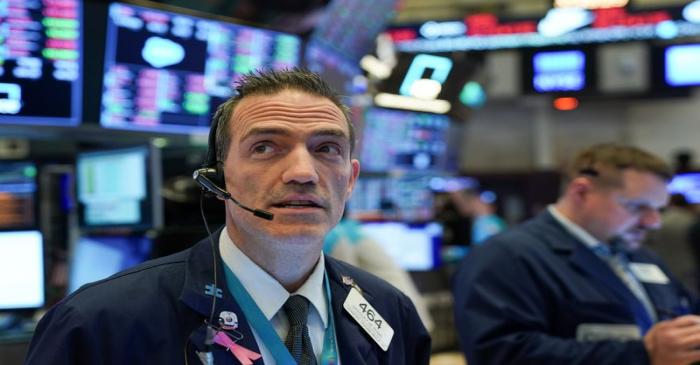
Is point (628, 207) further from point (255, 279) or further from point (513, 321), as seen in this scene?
point (255, 279)

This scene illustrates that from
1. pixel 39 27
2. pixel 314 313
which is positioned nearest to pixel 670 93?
pixel 39 27

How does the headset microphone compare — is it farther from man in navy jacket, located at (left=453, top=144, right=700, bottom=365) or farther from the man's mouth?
man in navy jacket, located at (left=453, top=144, right=700, bottom=365)

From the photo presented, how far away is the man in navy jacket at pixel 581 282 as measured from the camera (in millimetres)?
2465

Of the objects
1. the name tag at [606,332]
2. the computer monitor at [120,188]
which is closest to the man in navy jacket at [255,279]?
the name tag at [606,332]

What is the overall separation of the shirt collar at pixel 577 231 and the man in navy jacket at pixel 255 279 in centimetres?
127

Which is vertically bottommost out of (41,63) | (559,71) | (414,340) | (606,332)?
(606,332)

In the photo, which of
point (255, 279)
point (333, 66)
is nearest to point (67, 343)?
point (255, 279)

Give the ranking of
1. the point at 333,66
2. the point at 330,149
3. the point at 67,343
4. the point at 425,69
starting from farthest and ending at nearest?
the point at 425,69
the point at 333,66
the point at 330,149
the point at 67,343

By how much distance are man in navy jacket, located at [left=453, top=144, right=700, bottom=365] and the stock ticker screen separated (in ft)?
3.68

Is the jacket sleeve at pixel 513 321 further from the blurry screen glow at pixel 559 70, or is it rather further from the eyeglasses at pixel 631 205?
the blurry screen glow at pixel 559 70

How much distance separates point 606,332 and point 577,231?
35 centimetres

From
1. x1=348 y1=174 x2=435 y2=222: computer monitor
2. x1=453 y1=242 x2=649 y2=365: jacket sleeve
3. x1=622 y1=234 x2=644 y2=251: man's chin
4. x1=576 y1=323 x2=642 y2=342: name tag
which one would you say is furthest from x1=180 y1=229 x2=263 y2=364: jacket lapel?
x1=348 y1=174 x2=435 y2=222: computer monitor

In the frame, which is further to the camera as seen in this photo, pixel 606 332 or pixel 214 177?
pixel 606 332

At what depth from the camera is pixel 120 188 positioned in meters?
3.15
